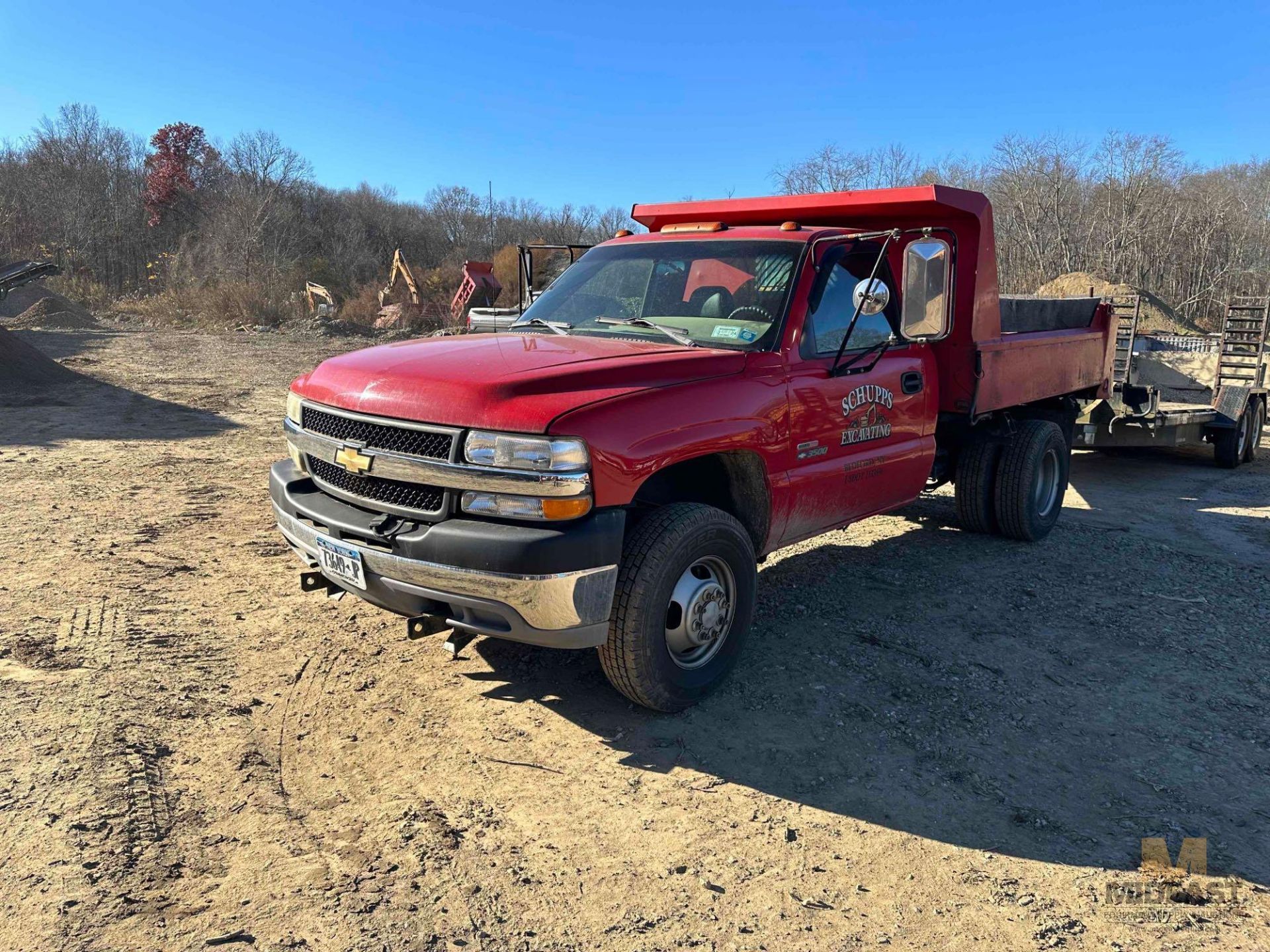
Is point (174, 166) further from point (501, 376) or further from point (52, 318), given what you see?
point (501, 376)

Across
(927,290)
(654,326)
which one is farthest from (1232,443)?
(654,326)

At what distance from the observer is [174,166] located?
43.9 metres

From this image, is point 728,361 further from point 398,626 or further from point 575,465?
point 398,626

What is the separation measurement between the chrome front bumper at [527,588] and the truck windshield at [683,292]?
148cm

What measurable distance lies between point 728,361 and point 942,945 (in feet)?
7.66

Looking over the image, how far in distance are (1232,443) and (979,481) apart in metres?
6.05

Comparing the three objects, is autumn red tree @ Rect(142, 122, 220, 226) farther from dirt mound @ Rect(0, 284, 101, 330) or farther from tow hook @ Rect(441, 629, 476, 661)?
tow hook @ Rect(441, 629, 476, 661)

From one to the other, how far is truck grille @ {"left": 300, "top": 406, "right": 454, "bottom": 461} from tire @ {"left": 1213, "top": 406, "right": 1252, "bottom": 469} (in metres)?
10.4

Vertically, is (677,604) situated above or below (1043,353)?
below

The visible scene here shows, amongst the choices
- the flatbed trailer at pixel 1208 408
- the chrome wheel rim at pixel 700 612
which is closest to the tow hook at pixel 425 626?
the chrome wheel rim at pixel 700 612

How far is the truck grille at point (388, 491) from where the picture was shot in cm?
333

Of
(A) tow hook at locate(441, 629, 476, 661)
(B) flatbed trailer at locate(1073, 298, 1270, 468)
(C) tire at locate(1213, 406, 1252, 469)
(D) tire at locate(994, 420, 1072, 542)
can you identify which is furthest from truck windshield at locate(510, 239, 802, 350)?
(C) tire at locate(1213, 406, 1252, 469)

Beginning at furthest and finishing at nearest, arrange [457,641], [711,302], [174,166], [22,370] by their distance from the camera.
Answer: [174,166] → [22,370] → [711,302] → [457,641]
